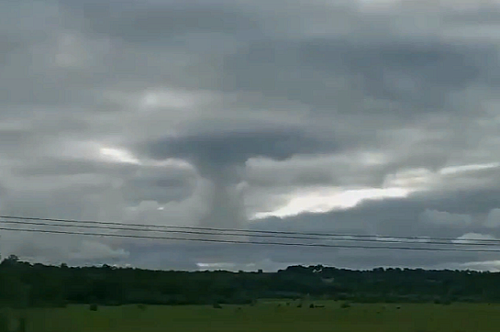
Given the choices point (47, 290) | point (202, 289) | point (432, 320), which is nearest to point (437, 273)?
point (432, 320)

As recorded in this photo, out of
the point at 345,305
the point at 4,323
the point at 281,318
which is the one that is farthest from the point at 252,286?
the point at 4,323

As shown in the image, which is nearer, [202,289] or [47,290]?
[47,290]

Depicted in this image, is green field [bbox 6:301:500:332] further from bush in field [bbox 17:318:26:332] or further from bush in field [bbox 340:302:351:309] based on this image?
bush in field [bbox 17:318:26:332]

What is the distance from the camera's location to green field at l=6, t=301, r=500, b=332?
274ft

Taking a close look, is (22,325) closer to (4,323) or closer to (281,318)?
(4,323)

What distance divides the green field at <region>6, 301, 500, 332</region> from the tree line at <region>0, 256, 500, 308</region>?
1279mm

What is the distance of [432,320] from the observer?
102m

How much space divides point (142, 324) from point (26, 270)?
101 ft

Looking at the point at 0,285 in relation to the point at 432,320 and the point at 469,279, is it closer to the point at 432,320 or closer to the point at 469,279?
the point at 432,320

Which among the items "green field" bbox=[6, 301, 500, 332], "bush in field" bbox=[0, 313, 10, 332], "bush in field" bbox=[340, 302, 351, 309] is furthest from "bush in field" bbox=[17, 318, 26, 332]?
"bush in field" bbox=[340, 302, 351, 309]

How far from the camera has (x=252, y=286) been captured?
10956cm

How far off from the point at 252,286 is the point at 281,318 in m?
4.96

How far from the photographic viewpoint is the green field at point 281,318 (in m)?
83.5

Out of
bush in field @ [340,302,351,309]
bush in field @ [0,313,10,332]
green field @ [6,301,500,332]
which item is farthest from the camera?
bush in field @ [340,302,351,309]
